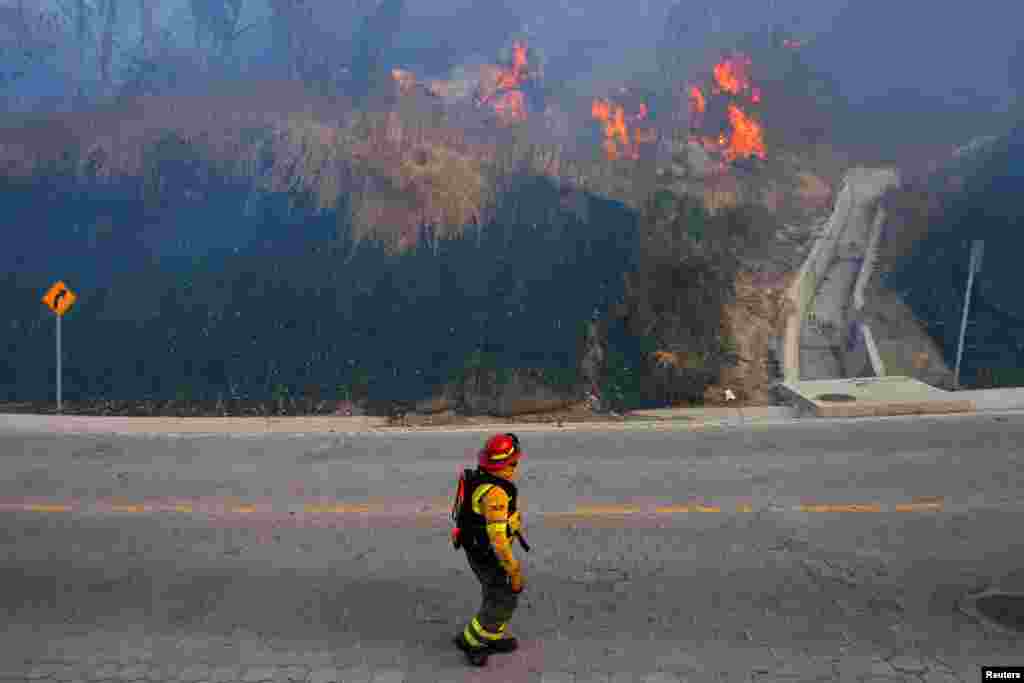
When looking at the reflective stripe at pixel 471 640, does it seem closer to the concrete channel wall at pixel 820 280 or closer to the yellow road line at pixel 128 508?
the yellow road line at pixel 128 508

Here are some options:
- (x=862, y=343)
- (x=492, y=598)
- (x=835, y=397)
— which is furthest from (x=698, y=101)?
(x=492, y=598)

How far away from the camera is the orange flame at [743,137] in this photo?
30.3 metres

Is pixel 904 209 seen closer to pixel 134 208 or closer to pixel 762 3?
pixel 134 208

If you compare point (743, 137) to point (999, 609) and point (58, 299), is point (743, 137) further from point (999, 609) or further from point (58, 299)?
point (999, 609)

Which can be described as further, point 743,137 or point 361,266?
point 743,137

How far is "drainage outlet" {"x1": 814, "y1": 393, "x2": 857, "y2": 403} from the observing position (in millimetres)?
11344

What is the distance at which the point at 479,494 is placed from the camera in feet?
16.3

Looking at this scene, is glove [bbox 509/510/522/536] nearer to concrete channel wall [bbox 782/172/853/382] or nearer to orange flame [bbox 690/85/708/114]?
concrete channel wall [bbox 782/172/853/382]

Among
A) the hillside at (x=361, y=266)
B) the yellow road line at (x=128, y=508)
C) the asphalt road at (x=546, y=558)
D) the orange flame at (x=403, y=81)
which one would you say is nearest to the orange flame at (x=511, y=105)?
the orange flame at (x=403, y=81)

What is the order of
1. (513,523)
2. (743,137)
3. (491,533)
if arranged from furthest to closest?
1. (743,137)
2. (513,523)
3. (491,533)

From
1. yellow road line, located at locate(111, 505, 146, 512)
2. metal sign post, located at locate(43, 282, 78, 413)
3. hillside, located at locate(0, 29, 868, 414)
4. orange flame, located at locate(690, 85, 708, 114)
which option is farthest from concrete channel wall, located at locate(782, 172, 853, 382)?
metal sign post, located at locate(43, 282, 78, 413)

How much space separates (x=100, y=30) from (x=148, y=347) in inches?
1355

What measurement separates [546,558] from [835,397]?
21.7 feet

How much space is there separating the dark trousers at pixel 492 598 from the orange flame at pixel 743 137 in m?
27.4
